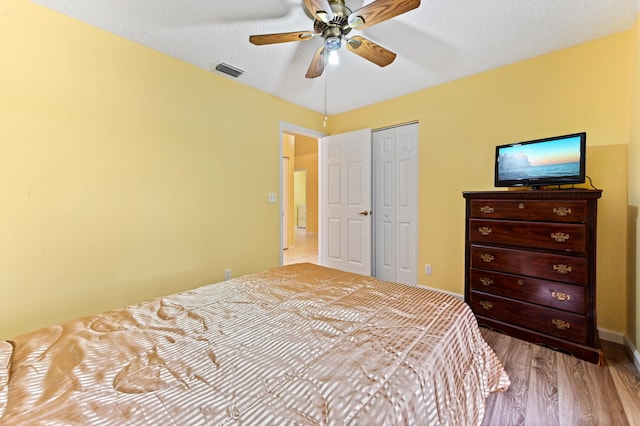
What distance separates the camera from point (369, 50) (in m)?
1.81

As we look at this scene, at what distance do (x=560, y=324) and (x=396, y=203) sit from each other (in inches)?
75.8

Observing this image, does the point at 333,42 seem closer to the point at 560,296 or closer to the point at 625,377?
the point at 560,296

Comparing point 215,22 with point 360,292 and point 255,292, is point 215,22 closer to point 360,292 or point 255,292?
point 255,292

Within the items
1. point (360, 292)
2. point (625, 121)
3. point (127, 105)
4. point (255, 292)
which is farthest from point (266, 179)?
point (625, 121)

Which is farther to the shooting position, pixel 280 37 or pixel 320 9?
pixel 280 37

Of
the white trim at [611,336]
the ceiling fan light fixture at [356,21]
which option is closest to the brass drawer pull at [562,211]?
the white trim at [611,336]

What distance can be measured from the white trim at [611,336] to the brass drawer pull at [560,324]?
0.59m

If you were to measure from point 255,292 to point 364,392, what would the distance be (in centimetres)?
93

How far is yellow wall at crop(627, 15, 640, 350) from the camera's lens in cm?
178

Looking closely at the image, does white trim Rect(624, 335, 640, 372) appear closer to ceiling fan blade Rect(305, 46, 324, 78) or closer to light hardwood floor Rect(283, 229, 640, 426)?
light hardwood floor Rect(283, 229, 640, 426)

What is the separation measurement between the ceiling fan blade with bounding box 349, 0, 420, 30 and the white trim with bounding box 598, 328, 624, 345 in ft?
9.22

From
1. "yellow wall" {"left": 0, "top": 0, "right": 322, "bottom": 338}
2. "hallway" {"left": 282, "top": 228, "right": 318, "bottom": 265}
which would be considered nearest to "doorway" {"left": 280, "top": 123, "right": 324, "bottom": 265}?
"hallway" {"left": 282, "top": 228, "right": 318, "bottom": 265}

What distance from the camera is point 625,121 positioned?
2.00 meters

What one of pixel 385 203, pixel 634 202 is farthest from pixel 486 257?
pixel 385 203
